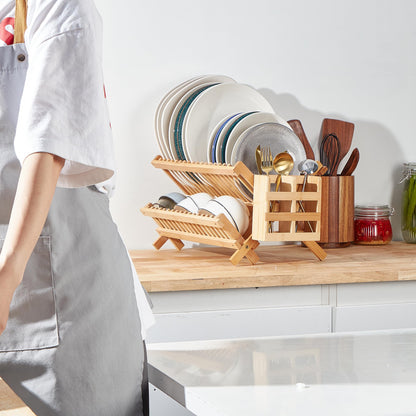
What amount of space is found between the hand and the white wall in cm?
135

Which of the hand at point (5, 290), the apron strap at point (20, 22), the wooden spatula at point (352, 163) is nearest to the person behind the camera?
the hand at point (5, 290)

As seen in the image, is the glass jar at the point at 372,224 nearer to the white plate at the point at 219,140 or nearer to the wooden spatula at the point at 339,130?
the wooden spatula at the point at 339,130

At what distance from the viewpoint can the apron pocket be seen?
2.75 feet

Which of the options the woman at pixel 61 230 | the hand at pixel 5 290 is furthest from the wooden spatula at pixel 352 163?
the hand at pixel 5 290

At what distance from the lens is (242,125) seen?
1909 mm

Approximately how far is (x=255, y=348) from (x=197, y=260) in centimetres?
85

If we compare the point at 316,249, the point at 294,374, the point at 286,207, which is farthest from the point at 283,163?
the point at 294,374

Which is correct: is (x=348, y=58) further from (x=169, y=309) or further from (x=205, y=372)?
(x=205, y=372)

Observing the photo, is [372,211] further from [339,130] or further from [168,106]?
[168,106]

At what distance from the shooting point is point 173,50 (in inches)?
81.7

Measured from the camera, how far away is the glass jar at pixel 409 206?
220 centimetres

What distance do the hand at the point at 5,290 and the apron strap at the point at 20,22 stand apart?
0.31 m

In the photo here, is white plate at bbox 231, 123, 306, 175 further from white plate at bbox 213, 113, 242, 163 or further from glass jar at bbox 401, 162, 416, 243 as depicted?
glass jar at bbox 401, 162, 416, 243

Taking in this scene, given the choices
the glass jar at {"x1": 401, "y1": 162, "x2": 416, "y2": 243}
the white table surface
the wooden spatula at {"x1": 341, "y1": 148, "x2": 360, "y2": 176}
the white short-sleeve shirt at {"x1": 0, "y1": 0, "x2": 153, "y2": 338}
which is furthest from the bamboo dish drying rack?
the white short-sleeve shirt at {"x1": 0, "y1": 0, "x2": 153, "y2": 338}
